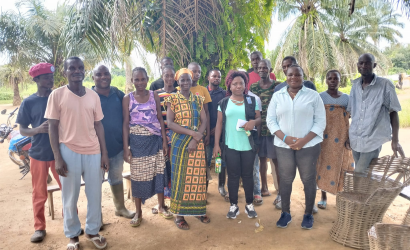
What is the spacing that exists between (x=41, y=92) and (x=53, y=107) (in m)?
0.67

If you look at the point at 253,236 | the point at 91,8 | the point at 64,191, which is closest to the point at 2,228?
the point at 64,191

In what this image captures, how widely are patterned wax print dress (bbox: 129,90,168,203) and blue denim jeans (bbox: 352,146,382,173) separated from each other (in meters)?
2.37

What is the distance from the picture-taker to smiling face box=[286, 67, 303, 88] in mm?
3383

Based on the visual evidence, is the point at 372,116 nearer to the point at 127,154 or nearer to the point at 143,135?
the point at 143,135

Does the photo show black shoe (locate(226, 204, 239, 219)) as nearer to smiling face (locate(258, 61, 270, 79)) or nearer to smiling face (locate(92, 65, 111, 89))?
smiling face (locate(258, 61, 270, 79))

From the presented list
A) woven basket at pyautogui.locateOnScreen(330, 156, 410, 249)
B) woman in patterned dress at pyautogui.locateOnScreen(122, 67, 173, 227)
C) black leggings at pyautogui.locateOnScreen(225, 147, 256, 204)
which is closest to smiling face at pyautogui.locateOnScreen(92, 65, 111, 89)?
woman in patterned dress at pyautogui.locateOnScreen(122, 67, 173, 227)

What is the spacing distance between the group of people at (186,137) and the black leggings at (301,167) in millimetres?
12

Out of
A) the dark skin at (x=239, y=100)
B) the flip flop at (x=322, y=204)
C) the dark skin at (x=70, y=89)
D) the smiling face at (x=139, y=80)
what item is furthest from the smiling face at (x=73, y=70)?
the flip flop at (x=322, y=204)

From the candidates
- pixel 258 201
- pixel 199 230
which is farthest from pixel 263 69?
pixel 199 230

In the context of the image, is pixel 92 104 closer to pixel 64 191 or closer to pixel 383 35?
pixel 64 191

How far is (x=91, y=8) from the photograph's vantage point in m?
5.25

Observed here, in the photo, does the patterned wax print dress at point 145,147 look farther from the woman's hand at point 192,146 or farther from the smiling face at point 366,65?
the smiling face at point 366,65

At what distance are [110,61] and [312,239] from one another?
183 inches

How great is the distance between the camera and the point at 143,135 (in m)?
3.53
